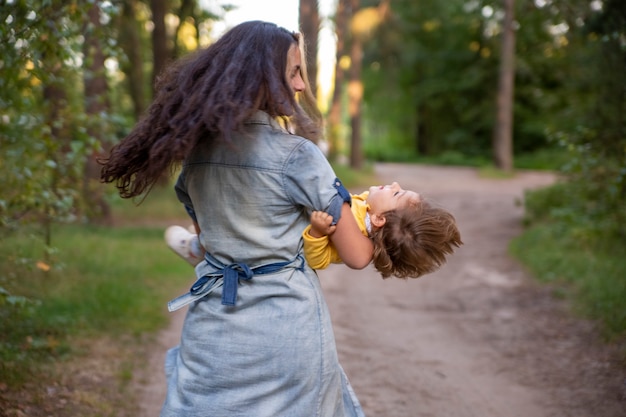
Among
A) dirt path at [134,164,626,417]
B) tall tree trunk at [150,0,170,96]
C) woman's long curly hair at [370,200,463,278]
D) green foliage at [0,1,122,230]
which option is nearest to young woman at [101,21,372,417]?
woman's long curly hair at [370,200,463,278]

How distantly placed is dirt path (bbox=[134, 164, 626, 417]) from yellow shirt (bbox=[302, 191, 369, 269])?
0.38m

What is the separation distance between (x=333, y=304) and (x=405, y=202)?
5.48 meters

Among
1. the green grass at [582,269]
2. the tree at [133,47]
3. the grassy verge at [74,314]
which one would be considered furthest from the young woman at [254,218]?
the tree at [133,47]

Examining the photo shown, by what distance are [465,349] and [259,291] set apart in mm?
4200

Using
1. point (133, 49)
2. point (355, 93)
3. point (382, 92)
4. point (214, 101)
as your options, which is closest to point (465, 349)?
point (214, 101)

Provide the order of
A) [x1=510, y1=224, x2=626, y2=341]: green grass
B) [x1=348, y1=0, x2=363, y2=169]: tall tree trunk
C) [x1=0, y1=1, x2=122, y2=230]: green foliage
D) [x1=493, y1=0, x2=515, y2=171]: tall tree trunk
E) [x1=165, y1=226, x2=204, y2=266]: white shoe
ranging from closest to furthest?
[x1=165, y1=226, x2=204, y2=266]: white shoe < [x1=0, y1=1, x2=122, y2=230]: green foliage < [x1=510, y1=224, x2=626, y2=341]: green grass < [x1=493, y1=0, x2=515, y2=171]: tall tree trunk < [x1=348, y1=0, x2=363, y2=169]: tall tree trunk

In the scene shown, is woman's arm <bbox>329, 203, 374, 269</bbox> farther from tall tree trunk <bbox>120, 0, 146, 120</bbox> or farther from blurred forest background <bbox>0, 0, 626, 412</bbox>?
tall tree trunk <bbox>120, 0, 146, 120</bbox>

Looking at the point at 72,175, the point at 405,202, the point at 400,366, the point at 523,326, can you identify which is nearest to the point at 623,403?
the point at 400,366

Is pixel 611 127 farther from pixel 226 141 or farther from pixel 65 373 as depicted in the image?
pixel 226 141

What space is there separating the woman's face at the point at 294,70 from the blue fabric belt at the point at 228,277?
0.58m

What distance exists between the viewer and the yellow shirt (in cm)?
238

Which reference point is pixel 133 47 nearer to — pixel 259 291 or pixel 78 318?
pixel 78 318

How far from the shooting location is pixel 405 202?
251cm

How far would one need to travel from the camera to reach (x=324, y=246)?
7.85ft
